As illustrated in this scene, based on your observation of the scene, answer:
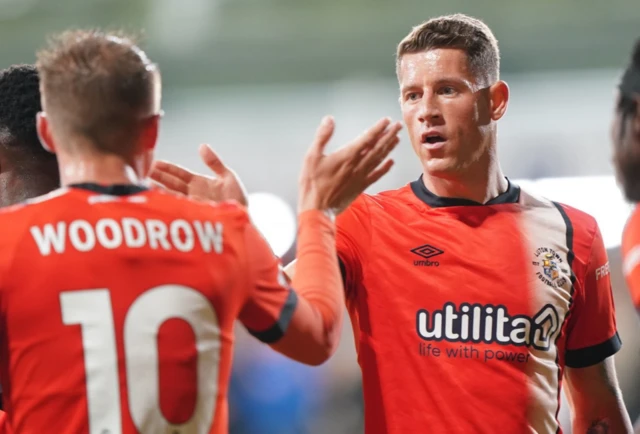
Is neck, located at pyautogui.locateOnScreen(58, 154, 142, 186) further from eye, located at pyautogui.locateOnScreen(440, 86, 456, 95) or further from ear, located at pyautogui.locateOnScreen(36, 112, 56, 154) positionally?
eye, located at pyautogui.locateOnScreen(440, 86, 456, 95)

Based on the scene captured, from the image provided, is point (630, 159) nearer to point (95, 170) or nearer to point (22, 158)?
point (95, 170)

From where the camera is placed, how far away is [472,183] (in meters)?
3.76

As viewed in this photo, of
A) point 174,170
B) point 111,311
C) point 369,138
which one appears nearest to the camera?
point 111,311

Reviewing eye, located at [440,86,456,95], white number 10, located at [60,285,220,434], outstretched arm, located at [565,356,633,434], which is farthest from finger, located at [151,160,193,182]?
outstretched arm, located at [565,356,633,434]

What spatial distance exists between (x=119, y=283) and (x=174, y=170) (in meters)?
0.86

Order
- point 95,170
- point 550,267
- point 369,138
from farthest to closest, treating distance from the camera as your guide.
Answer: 1. point 550,267
2. point 369,138
3. point 95,170

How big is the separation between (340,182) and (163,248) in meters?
0.66

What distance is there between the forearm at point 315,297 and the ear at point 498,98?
128cm

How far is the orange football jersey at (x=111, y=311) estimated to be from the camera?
241 cm

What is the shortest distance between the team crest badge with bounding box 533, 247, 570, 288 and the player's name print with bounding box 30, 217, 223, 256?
1547 mm

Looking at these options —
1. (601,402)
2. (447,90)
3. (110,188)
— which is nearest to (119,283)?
(110,188)

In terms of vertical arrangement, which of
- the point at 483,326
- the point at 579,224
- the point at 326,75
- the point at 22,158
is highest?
the point at 326,75

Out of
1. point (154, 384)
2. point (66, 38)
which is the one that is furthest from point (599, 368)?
point (66, 38)

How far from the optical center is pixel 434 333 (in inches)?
136
